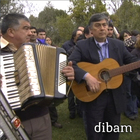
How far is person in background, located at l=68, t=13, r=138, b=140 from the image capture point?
99.1 inches

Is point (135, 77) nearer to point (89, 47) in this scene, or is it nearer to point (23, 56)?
point (89, 47)

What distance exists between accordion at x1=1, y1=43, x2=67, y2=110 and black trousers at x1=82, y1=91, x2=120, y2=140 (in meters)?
0.88

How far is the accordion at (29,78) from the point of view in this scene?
1.61 m

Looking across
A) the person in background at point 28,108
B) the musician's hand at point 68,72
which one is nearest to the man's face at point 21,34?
the person in background at point 28,108

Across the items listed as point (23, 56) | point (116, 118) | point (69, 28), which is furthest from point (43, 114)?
point (69, 28)

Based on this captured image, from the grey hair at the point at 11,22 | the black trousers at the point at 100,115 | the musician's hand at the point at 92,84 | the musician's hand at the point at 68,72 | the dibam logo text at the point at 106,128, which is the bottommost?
the dibam logo text at the point at 106,128

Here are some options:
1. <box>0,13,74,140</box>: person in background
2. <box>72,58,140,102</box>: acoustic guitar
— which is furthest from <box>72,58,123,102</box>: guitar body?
<box>0,13,74,140</box>: person in background

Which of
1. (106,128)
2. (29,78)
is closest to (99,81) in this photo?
(106,128)

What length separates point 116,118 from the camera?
259 centimetres

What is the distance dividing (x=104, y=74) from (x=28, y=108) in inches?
46.3

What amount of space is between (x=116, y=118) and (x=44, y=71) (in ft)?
4.29

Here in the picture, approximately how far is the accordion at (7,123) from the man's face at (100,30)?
1504 millimetres

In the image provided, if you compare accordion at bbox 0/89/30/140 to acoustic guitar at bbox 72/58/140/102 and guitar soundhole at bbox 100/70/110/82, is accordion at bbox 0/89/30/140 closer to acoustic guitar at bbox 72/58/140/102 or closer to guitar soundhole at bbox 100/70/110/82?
acoustic guitar at bbox 72/58/140/102

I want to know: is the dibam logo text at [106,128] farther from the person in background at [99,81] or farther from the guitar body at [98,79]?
the guitar body at [98,79]
